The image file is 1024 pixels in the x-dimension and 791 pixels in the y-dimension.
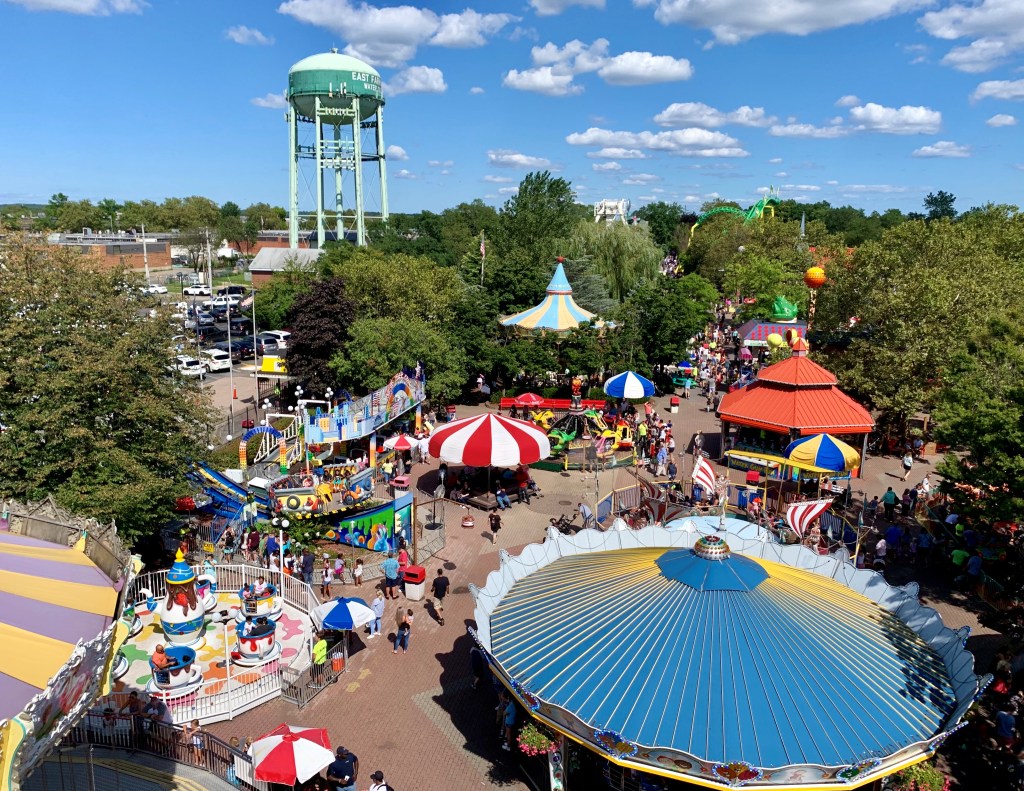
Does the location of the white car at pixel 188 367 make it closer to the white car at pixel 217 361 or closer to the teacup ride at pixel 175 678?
the white car at pixel 217 361

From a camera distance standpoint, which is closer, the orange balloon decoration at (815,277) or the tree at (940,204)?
the orange balloon decoration at (815,277)

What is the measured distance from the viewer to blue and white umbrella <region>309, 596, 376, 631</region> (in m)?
14.9

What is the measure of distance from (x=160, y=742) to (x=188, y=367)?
32733 millimetres

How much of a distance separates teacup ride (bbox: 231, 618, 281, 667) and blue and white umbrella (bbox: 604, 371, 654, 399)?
748 inches

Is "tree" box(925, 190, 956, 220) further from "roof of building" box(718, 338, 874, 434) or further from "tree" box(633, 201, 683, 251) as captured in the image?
"roof of building" box(718, 338, 874, 434)

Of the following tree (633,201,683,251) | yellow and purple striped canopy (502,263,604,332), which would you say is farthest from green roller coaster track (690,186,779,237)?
yellow and purple striped canopy (502,263,604,332)

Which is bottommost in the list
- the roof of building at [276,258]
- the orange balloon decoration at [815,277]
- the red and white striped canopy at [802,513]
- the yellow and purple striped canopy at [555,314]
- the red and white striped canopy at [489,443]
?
the red and white striped canopy at [802,513]

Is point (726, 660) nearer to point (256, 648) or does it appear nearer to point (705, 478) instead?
point (705, 478)

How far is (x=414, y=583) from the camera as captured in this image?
711 inches

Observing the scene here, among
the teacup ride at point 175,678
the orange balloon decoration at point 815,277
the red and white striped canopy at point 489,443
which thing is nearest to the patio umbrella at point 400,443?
the red and white striped canopy at point 489,443

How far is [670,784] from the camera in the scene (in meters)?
10.8

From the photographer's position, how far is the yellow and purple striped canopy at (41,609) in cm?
731

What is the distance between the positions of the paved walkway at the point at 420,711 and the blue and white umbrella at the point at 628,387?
13.1 metres

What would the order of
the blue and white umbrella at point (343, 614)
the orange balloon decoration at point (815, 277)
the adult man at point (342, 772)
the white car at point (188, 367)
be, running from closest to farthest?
1. the adult man at point (342, 772)
2. the blue and white umbrella at point (343, 614)
3. the white car at point (188, 367)
4. the orange balloon decoration at point (815, 277)
